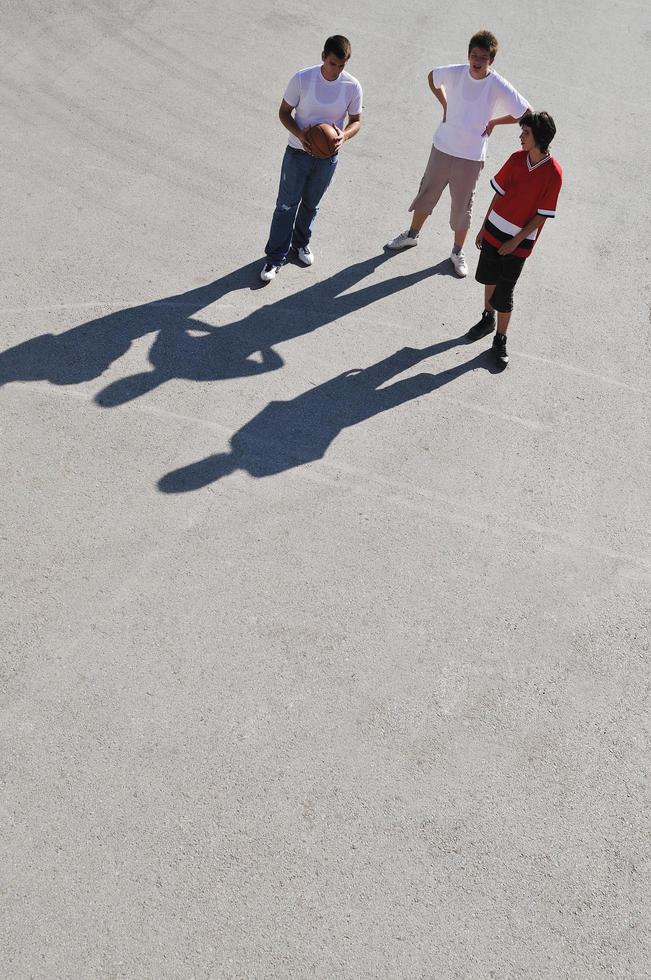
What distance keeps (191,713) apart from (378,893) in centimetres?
138

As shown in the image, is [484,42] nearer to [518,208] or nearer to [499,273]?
[518,208]

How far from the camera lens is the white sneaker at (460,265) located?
8133mm

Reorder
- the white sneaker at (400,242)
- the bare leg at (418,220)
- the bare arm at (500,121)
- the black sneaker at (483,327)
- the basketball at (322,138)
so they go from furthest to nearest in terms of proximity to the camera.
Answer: the white sneaker at (400,242) < the bare leg at (418,220) < the black sneaker at (483,327) < the bare arm at (500,121) < the basketball at (322,138)

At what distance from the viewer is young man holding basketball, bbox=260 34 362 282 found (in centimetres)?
670

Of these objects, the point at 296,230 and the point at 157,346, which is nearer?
the point at 157,346

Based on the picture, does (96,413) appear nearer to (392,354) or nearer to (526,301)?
(392,354)

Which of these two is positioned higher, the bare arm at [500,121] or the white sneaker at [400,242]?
the bare arm at [500,121]

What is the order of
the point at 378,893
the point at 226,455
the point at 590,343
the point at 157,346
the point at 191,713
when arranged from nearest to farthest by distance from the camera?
the point at 378,893, the point at 191,713, the point at 226,455, the point at 157,346, the point at 590,343

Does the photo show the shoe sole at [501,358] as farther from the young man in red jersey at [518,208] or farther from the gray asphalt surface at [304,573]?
the young man in red jersey at [518,208]

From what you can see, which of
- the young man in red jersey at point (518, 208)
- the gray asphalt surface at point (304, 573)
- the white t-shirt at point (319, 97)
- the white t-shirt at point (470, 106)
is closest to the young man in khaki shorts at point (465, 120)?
the white t-shirt at point (470, 106)

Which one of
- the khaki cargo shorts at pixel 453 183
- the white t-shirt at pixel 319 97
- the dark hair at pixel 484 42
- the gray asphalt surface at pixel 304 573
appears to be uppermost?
the dark hair at pixel 484 42

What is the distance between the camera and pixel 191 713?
4.96 m

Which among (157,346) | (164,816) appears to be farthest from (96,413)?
(164,816)

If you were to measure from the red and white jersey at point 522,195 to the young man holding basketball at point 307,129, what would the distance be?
1388 mm
